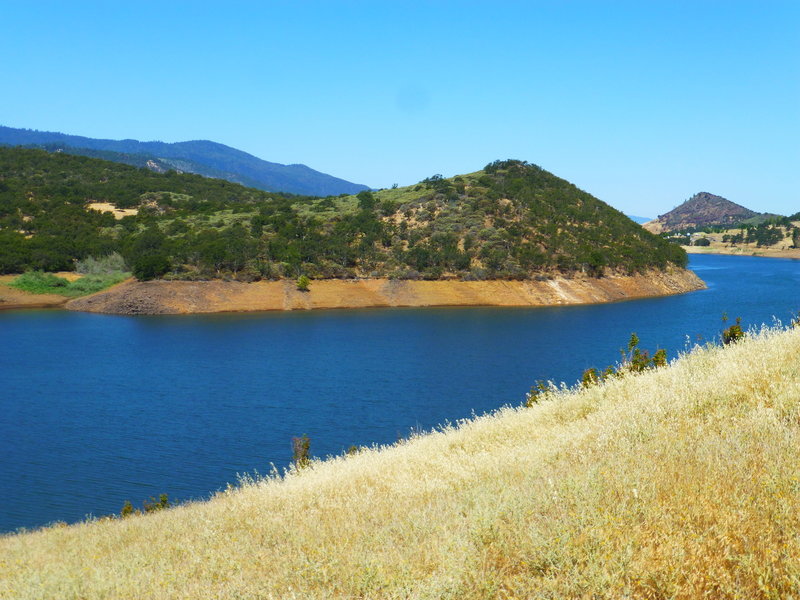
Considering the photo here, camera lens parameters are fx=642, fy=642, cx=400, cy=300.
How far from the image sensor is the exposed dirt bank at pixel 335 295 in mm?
72125

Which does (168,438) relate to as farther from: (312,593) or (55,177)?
(55,177)

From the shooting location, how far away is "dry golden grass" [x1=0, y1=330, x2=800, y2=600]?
509 cm

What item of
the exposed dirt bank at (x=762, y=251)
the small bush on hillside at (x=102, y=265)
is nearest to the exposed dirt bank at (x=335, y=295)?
the small bush on hillside at (x=102, y=265)

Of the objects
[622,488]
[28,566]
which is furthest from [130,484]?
[622,488]

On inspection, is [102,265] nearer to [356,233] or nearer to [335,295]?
[335,295]

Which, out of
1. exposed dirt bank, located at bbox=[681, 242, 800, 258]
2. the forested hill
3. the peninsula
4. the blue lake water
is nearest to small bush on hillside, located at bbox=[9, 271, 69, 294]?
the peninsula

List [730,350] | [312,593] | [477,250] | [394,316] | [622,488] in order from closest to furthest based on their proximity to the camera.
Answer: [312,593] → [622,488] → [730,350] → [394,316] → [477,250]

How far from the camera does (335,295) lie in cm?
7606

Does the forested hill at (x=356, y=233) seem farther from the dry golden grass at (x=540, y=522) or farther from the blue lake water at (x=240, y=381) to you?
the dry golden grass at (x=540, y=522)

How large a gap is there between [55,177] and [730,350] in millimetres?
144124

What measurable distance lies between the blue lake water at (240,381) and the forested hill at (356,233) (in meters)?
12.0

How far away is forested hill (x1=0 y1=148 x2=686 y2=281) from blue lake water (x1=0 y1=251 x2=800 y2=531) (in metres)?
12.0

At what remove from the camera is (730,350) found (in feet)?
38.5

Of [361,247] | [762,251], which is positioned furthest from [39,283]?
[762,251]
